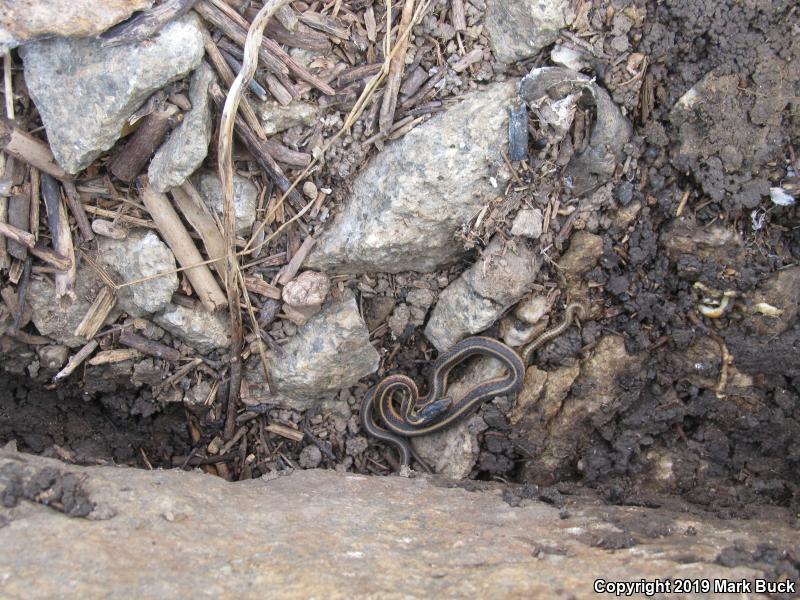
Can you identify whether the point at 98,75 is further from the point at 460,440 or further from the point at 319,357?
the point at 460,440

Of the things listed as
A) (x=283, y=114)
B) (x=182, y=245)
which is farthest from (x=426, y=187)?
(x=182, y=245)

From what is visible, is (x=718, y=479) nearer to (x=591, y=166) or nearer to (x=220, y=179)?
(x=591, y=166)

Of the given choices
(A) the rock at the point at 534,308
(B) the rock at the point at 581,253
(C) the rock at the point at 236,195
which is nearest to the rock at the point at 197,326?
(C) the rock at the point at 236,195

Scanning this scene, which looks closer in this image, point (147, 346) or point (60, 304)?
point (60, 304)

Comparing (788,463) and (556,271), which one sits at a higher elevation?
(556,271)

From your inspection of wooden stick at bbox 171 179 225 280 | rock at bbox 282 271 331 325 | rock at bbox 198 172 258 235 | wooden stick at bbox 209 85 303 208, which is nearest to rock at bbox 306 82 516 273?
rock at bbox 282 271 331 325

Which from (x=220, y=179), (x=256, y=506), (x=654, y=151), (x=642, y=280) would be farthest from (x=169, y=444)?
(x=654, y=151)
